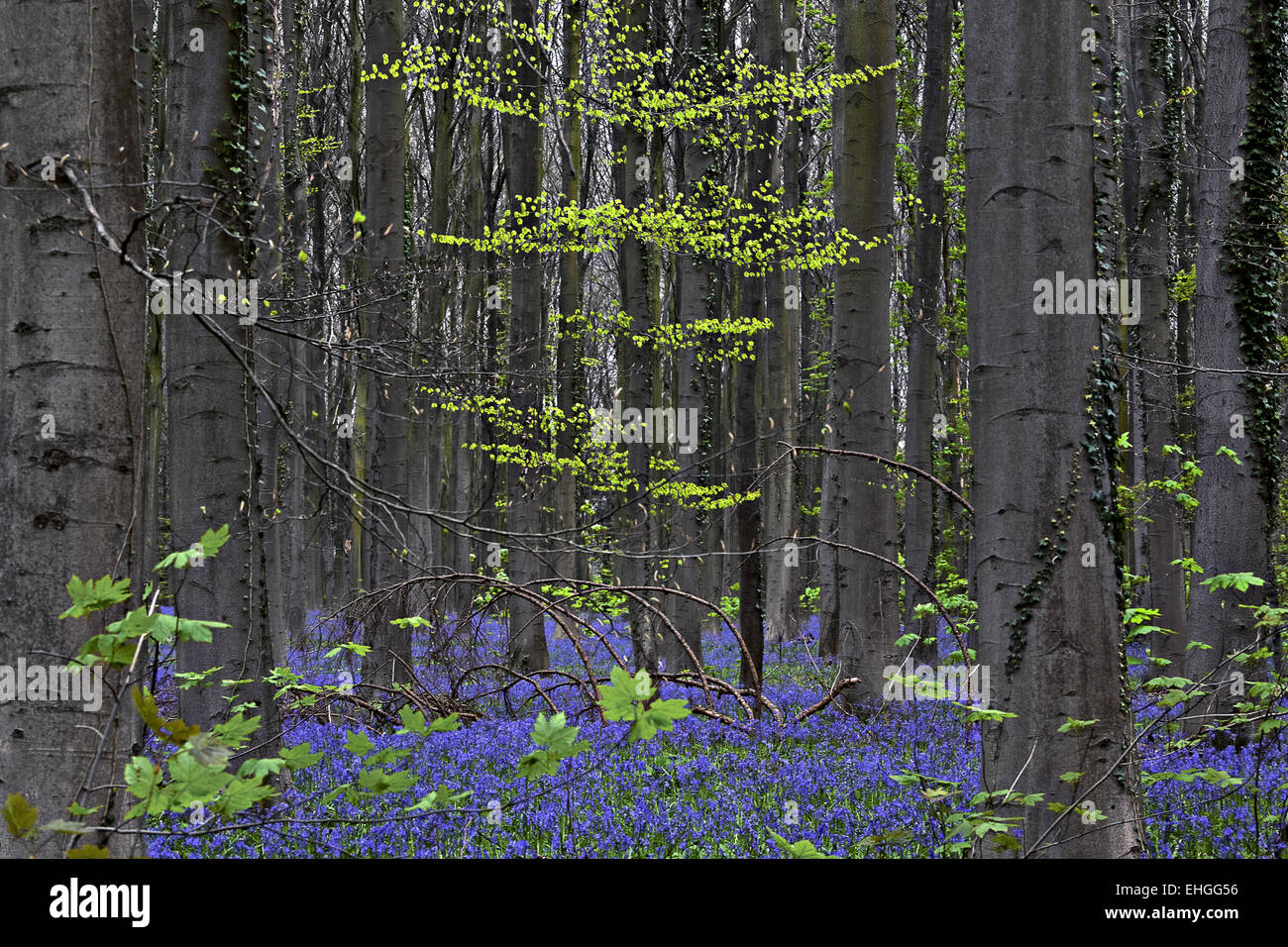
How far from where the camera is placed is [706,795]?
22.1 ft

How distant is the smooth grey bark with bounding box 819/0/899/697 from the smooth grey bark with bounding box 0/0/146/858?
7.86 metres

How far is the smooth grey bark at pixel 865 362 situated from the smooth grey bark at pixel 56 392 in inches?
310

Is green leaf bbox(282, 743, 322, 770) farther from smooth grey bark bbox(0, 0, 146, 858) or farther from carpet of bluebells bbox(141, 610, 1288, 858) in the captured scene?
smooth grey bark bbox(0, 0, 146, 858)

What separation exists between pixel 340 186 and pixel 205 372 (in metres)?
16.2

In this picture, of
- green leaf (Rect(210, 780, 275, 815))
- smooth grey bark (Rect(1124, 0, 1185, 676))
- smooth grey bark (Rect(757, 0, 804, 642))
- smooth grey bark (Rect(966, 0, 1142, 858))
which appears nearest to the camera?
green leaf (Rect(210, 780, 275, 815))

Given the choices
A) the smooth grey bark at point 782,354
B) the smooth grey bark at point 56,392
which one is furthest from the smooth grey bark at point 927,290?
the smooth grey bark at point 56,392

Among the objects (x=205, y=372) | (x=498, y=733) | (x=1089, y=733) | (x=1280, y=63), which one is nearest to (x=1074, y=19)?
(x=1089, y=733)

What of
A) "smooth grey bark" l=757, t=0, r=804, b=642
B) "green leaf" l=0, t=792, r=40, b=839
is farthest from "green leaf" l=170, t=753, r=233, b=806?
"smooth grey bark" l=757, t=0, r=804, b=642

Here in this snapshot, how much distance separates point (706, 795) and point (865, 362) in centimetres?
487

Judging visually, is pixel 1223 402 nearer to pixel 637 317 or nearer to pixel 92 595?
pixel 637 317

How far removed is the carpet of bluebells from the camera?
17.4 ft

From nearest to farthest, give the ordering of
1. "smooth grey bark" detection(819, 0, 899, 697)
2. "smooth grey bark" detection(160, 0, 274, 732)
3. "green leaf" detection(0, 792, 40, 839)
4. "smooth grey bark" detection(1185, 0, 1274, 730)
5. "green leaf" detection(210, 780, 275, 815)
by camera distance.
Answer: "green leaf" detection(0, 792, 40, 839) < "green leaf" detection(210, 780, 275, 815) < "smooth grey bark" detection(160, 0, 274, 732) < "smooth grey bark" detection(1185, 0, 1274, 730) < "smooth grey bark" detection(819, 0, 899, 697)

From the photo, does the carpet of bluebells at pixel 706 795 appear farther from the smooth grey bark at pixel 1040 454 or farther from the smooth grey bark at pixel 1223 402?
the smooth grey bark at pixel 1223 402
